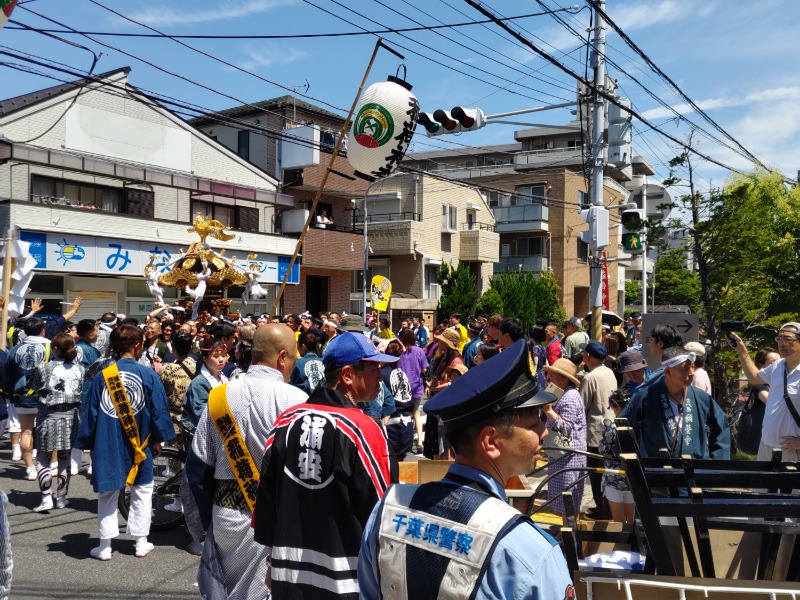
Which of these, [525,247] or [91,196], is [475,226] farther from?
[91,196]

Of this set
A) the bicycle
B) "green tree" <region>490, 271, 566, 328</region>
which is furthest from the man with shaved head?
"green tree" <region>490, 271, 566, 328</region>

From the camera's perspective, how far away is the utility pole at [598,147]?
1262 cm

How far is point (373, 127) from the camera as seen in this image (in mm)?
9969

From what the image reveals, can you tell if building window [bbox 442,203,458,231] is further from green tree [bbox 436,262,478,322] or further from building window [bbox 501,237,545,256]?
building window [bbox 501,237,545,256]

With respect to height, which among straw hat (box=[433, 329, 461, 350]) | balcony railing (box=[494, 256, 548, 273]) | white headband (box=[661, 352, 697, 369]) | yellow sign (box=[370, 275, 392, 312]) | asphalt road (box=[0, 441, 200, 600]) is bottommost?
asphalt road (box=[0, 441, 200, 600])

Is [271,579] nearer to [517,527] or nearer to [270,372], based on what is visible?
[270,372]

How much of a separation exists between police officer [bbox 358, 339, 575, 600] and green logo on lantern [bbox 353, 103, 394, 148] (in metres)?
8.50

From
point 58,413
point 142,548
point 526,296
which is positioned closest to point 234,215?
point 526,296

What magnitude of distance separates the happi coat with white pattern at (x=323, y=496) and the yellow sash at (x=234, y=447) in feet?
2.42

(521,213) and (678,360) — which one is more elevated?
(521,213)

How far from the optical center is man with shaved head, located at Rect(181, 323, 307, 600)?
140 inches

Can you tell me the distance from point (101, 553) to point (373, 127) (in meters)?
6.64

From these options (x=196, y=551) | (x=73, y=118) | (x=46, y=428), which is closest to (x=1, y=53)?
(x=46, y=428)

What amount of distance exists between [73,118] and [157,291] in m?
8.32
